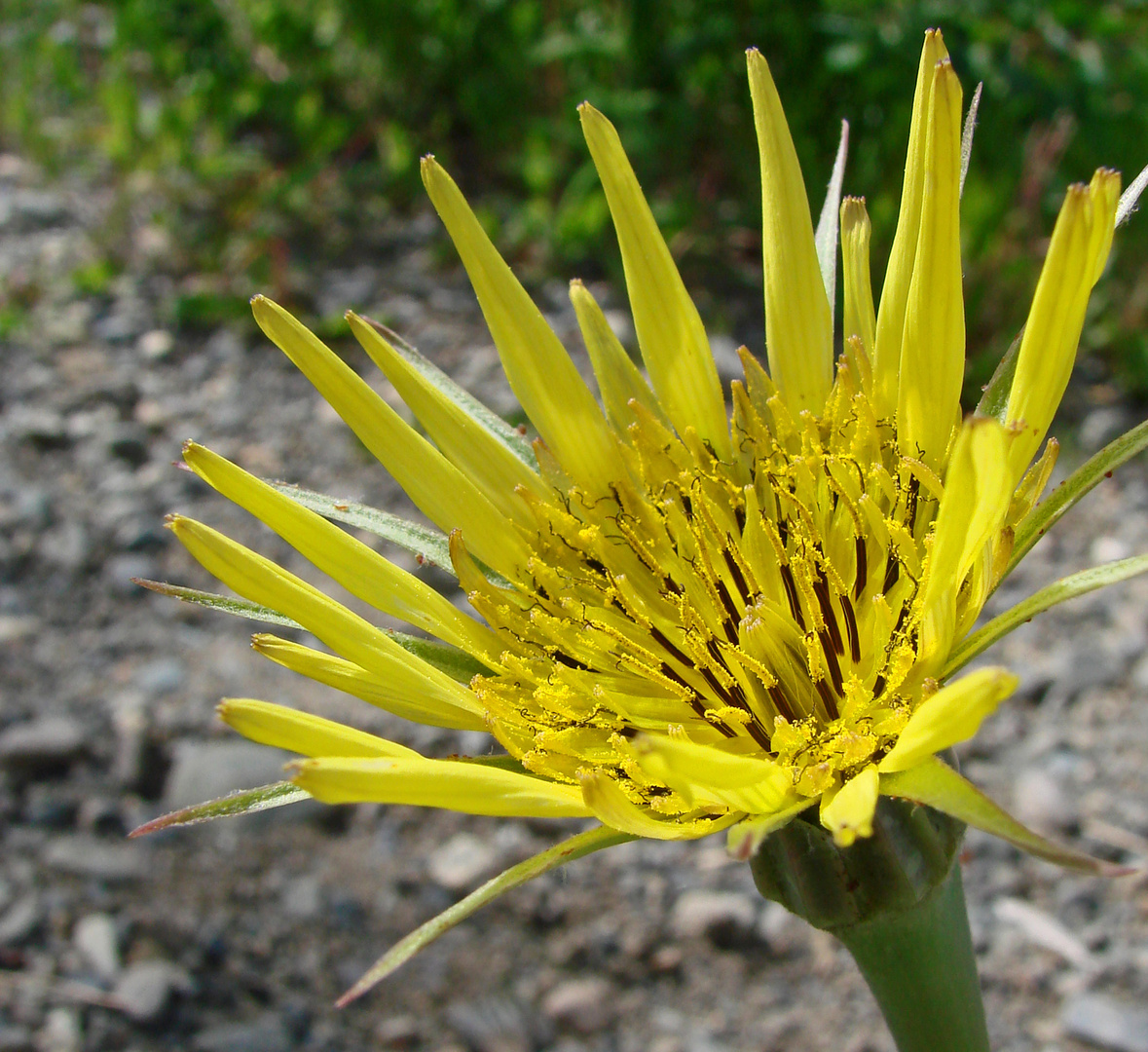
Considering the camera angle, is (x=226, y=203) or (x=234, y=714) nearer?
(x=234, y=714)

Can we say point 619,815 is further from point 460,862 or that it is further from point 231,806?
point 460,862

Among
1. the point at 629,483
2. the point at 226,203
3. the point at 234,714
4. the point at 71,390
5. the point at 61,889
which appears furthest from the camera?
the point at 226,203

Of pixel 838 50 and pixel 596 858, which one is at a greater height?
pixel 838 50

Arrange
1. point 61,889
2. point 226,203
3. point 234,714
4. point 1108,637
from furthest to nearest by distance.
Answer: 1. point 226,203
2. point 1108,637
3. point 61,889
4. point 234,714

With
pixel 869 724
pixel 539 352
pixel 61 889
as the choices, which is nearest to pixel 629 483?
pixel 539 352

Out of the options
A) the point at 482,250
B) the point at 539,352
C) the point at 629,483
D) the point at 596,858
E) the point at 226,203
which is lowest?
the point at 596,858

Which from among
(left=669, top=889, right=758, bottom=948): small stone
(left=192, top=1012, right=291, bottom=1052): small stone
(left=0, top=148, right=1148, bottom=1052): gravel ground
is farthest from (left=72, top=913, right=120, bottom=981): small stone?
(left=669, top=889, right=758, bottom=948): small stone

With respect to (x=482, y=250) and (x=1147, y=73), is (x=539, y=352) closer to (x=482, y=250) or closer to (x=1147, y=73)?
(x=482, y=250)

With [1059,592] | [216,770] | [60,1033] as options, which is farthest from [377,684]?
[216,770]

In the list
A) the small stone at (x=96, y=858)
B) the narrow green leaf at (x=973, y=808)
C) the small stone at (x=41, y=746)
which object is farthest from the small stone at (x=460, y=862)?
the narrow green leaf at (x=973, y=808)
